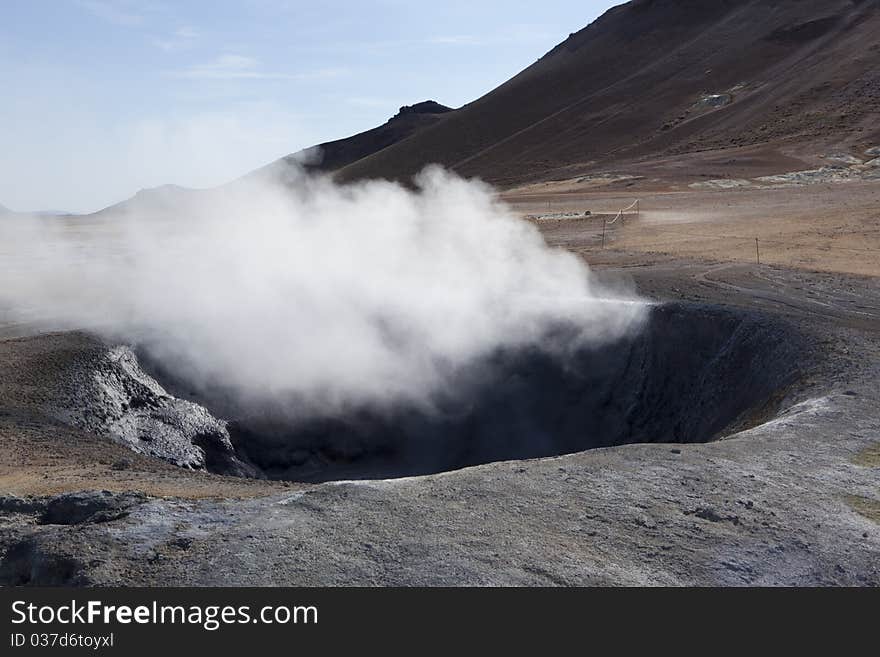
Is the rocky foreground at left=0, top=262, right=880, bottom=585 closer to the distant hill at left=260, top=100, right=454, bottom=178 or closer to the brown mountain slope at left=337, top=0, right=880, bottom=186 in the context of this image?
the brown mountain slope at left=337, top=0, right=880, bottom=186

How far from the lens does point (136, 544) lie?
6223 millimetres

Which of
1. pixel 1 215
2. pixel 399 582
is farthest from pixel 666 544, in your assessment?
pixel 1 215

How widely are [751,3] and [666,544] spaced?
65.3m

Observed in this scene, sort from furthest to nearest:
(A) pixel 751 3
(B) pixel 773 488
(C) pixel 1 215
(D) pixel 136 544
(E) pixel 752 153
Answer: (A) pixel 751 3 < (E) pixel 752 153 < (C) pixel 1 215 < (B) pixel 773 488 < (D) pixel 136 544

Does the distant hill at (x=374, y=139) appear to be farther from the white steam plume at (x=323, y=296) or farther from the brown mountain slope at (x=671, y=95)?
the white steam plume at (x=323, y=296)

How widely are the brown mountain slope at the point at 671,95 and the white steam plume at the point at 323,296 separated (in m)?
27.5

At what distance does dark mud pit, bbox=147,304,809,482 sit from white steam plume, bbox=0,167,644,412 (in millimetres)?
348

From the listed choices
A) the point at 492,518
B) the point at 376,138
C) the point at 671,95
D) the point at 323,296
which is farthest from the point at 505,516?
the point at 376,138

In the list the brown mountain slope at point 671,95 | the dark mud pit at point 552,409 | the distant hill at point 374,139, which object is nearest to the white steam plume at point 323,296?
the dark mud pit at point 552,409

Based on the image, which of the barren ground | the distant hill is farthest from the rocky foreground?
the distant hill

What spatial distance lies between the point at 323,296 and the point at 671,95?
4642 cm

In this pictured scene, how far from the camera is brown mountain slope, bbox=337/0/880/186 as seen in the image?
45031mm

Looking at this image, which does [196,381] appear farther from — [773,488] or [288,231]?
[773,488]

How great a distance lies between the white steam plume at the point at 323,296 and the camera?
13078mm
